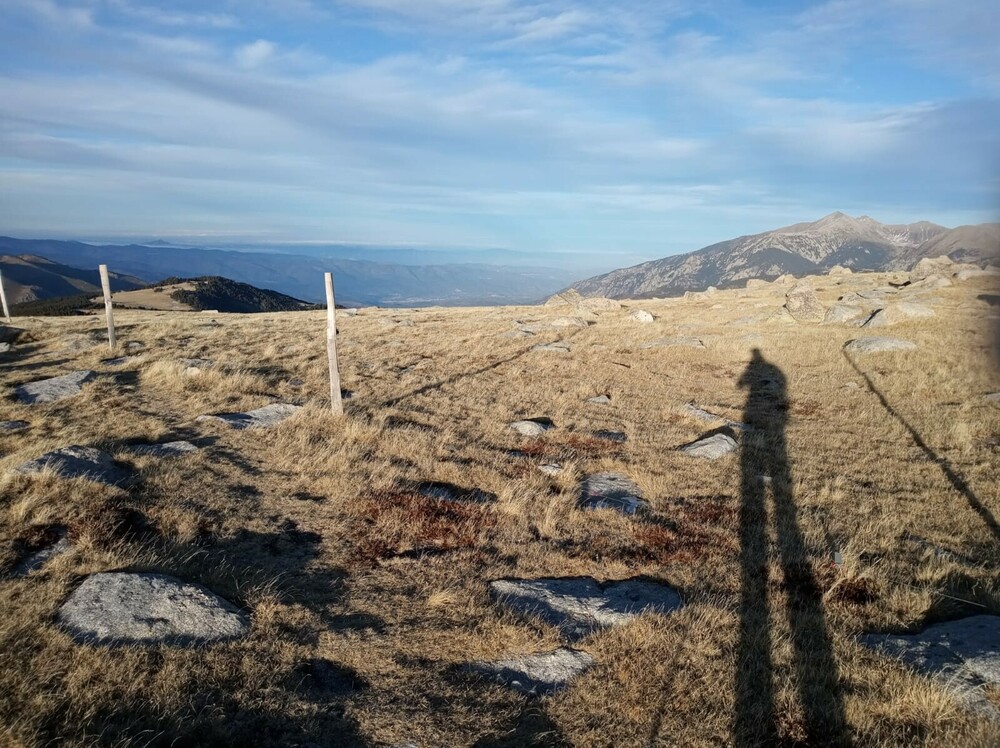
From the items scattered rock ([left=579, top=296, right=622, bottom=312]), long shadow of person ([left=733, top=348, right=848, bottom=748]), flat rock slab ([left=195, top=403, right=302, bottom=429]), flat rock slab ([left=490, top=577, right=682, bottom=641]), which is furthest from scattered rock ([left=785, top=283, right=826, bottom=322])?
flat rock slab ([left=490, top=577, right=682, bottom=641])

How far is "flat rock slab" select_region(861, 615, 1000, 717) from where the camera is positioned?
17.1 feet

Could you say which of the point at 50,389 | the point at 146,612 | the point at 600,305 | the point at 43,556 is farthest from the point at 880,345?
the point at 50,389

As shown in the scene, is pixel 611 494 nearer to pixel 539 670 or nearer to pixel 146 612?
pixel 539 670

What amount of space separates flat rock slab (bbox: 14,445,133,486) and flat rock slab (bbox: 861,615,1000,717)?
34.2 ft

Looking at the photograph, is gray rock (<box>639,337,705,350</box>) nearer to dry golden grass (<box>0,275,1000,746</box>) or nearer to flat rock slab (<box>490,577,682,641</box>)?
dry golden grass (<box>0,275,1000,746</box>)

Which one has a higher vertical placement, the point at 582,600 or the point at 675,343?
the point at 675,343

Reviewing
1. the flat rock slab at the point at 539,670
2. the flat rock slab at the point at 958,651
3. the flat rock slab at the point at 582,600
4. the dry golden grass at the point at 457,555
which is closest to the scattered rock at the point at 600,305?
the dry golden grass at the point at 457,555

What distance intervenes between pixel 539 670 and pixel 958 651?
4.30 metres

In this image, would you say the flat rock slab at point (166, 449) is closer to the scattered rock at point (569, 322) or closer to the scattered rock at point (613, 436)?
the scattered rock at point (613, 436)

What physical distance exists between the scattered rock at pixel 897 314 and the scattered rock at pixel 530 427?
22388mm

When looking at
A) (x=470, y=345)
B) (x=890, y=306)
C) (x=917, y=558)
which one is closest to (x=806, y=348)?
(x=890, y=306)

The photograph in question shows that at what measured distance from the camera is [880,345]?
22859mm

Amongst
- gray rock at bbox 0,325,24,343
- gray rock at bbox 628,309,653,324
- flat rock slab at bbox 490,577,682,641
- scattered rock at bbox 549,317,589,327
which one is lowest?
flat rock slab at bbox 490,577,682,641

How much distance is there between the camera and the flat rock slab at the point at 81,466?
835 cm
